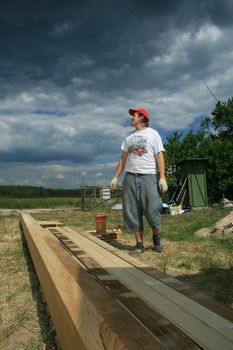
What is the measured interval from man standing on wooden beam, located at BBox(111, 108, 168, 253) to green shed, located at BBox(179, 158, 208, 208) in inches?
496

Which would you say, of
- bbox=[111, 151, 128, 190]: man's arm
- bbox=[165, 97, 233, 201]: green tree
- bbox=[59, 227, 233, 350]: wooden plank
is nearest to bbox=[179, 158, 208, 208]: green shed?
bbox=[165, 97, 233, 201]: green tree

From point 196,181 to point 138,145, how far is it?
12.9m

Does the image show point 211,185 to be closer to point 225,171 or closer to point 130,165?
point 225,171

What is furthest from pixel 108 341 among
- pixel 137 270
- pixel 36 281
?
pixel 36 281

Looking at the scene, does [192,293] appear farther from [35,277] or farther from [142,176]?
[142,176]

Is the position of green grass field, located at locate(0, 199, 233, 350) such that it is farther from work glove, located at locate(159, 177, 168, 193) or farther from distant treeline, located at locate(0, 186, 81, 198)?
distant treeline, located at locate(0, 186, 81, 198)

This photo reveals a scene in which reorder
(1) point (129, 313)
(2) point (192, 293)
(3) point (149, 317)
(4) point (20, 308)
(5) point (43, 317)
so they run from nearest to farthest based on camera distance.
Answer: (1) point (129, 313)
(3) point (149, 317)
(2) point (192, 293)
(5) point (43, 317)
(4) point (20, 308)

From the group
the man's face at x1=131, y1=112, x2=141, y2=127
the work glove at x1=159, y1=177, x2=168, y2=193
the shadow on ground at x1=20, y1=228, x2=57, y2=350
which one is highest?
the man's face at x1=131, y1=112, x2=141, y2=127

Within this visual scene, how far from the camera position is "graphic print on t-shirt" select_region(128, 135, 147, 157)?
16.6 feet

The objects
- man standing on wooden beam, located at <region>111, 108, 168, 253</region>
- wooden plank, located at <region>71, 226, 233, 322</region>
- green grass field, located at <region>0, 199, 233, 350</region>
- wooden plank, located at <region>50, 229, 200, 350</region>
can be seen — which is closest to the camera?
wooden plank, located at <region>50, 229, 200, 350</region>

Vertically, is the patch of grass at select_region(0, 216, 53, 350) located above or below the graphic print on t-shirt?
below

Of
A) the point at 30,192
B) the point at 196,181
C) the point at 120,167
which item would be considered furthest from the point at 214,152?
the point at 30,192

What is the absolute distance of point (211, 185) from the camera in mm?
20297

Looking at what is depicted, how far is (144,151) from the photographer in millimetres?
5070
